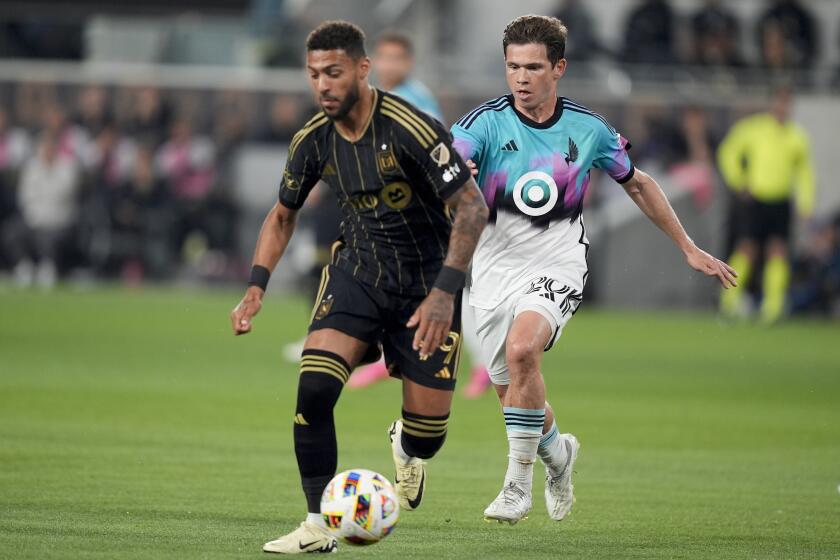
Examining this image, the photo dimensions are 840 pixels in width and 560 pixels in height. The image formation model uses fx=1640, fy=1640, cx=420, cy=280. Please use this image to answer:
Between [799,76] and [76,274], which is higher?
[799,76]

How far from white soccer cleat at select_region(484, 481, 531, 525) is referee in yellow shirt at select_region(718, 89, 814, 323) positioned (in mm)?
15392

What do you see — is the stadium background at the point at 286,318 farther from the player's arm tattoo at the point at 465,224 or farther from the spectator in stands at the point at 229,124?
Answer: the player's arm tattoo at the point at 465,224

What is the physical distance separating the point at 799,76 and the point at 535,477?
19476 millimetres

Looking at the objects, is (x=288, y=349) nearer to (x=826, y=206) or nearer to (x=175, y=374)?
(x=175, y=374)

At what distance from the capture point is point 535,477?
9.88 metres

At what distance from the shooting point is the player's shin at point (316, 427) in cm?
694

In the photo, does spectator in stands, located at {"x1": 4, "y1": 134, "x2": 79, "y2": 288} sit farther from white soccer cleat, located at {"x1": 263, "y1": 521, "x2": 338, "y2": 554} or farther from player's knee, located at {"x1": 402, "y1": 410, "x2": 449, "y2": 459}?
white soccer cleat, located at {"x1": 263, "y1": 521, "x2": 338, "y2": 554}

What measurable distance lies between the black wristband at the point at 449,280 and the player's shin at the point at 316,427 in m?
0.58

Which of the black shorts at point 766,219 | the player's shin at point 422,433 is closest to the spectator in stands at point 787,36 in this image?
the black shorts at point 766,219

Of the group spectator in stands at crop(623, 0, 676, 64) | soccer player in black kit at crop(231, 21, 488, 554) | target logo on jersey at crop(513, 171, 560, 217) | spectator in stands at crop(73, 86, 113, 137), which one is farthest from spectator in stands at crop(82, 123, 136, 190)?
soccer player in black kit at crop(231, 21, 488, 554)

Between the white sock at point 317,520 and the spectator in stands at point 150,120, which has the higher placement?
the white sock at point 317,520

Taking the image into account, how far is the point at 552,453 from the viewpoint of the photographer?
26.9 ft

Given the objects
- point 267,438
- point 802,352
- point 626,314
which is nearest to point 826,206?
point 626,314

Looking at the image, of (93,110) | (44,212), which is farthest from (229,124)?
(44,212)
